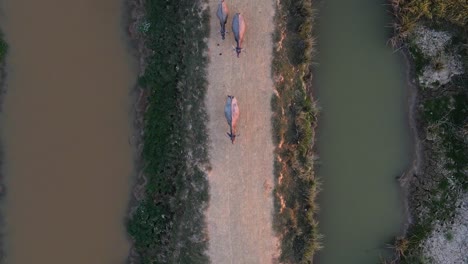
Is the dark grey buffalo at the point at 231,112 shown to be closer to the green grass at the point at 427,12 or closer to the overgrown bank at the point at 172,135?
the overgrown bank at the point at 172,135

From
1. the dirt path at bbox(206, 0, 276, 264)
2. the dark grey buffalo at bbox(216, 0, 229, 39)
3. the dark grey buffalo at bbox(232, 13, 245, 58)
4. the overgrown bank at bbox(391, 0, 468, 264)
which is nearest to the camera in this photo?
the dark grey buffalo at bbox(232, 13, 245, 58)

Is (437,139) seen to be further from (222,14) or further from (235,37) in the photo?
(222,14)

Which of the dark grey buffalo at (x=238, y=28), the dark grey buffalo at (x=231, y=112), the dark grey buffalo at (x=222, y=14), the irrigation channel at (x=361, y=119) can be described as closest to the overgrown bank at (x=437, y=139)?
the irrigation channel at (x=361, y=119)

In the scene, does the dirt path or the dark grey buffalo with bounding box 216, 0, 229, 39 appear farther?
the dirt path

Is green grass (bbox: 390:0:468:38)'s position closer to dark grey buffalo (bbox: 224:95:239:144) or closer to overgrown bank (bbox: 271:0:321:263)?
overgrown bank (bbox: 271:0:321:263)

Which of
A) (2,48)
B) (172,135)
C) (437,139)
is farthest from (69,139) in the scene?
(437,139)

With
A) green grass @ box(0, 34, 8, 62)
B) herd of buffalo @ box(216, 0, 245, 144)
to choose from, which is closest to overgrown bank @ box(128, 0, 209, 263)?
herd of buffalo @ box(216, 0, 245, 144)
